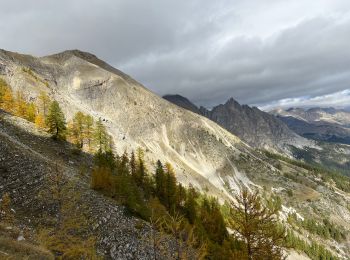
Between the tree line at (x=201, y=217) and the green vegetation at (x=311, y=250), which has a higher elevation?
the tree line at (x=201, y=217)

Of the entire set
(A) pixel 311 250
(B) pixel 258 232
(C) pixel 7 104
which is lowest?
(A) pixel 311 250

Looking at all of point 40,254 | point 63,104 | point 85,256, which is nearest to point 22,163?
point 85,256

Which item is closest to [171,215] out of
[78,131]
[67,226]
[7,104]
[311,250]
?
[67,226]

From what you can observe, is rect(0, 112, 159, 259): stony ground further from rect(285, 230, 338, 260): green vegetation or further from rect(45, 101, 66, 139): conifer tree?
rect(285, 230, 338, 260): green vegetation

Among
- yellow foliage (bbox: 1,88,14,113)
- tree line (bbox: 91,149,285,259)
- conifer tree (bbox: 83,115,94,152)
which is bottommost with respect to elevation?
tree line (bbox: 91,149,285,259)

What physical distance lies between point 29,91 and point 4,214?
13647 cm

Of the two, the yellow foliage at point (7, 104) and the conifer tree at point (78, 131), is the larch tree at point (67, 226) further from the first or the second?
the yellow foliage at point (7, 104)

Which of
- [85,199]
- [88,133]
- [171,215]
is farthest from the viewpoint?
[88,133]

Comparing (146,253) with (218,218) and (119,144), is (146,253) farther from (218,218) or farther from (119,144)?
(119,144)

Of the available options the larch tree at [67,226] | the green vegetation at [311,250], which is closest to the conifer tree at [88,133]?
the larch tree at [67,226]

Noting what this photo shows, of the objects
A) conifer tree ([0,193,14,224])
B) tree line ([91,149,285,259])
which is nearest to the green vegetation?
tree line ([91,149,285,259])

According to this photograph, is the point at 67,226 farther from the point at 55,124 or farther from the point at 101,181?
the point at 55,124

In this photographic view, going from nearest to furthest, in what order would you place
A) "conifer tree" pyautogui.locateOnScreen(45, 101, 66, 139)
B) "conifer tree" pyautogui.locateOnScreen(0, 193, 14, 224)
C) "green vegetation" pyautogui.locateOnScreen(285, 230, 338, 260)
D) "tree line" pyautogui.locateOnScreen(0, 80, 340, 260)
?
"tree line" pyautogui.locateOnScreen(0, 80, 340, 260)
"conifer tree" pyautogui.locateOnScreen(0, 193, 14, 224)
"conifer tree" pyautogui.locateOnScreen(45, 101, 66, 139)
"green vegetation" pyautogui.locateOnScreen(285, 230, 338, 260)

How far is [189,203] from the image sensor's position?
77938 millimetres
